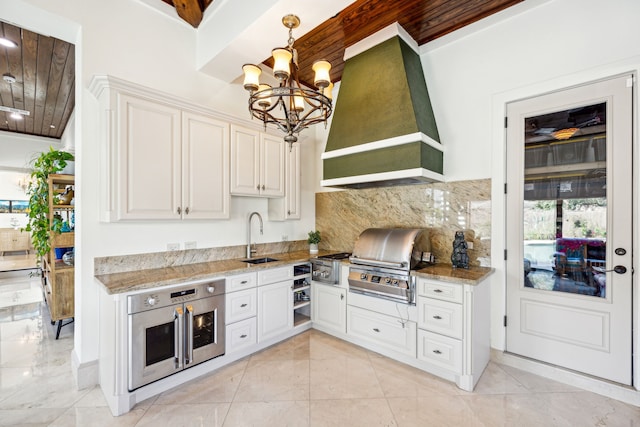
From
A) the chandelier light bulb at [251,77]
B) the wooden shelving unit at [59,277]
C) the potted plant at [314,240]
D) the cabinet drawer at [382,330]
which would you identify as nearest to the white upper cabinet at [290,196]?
the potted plant at [314,240]

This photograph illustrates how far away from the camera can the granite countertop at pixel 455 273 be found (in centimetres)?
228

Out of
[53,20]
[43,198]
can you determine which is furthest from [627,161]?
[43,198]

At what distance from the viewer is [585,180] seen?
2324 millimetres

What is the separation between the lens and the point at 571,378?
7.56 feet

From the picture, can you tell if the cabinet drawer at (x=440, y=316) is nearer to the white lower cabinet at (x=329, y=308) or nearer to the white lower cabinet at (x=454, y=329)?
the white lower cabinet at (x=454, y=329)

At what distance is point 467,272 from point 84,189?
3.39 m

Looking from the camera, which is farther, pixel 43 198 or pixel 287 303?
pixel 43 198

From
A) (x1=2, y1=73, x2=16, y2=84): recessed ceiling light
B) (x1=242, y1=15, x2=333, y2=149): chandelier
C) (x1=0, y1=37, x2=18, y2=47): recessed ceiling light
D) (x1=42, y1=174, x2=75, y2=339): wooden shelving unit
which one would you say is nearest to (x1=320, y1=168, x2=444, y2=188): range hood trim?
(x1=242, y1=15, x2=333, y2=149): chandelier

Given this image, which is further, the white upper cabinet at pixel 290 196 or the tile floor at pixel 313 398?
the white upper cabinet at pixel 290 196

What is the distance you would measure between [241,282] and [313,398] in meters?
A: 1.16

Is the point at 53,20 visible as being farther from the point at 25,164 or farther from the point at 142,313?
the point at 25,164

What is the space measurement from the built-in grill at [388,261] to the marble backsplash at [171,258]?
129 cm

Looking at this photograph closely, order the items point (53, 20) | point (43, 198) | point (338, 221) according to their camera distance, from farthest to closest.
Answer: point (338, 221), point (43, 198), point (53, 20)

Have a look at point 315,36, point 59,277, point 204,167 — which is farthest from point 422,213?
point 59,277
